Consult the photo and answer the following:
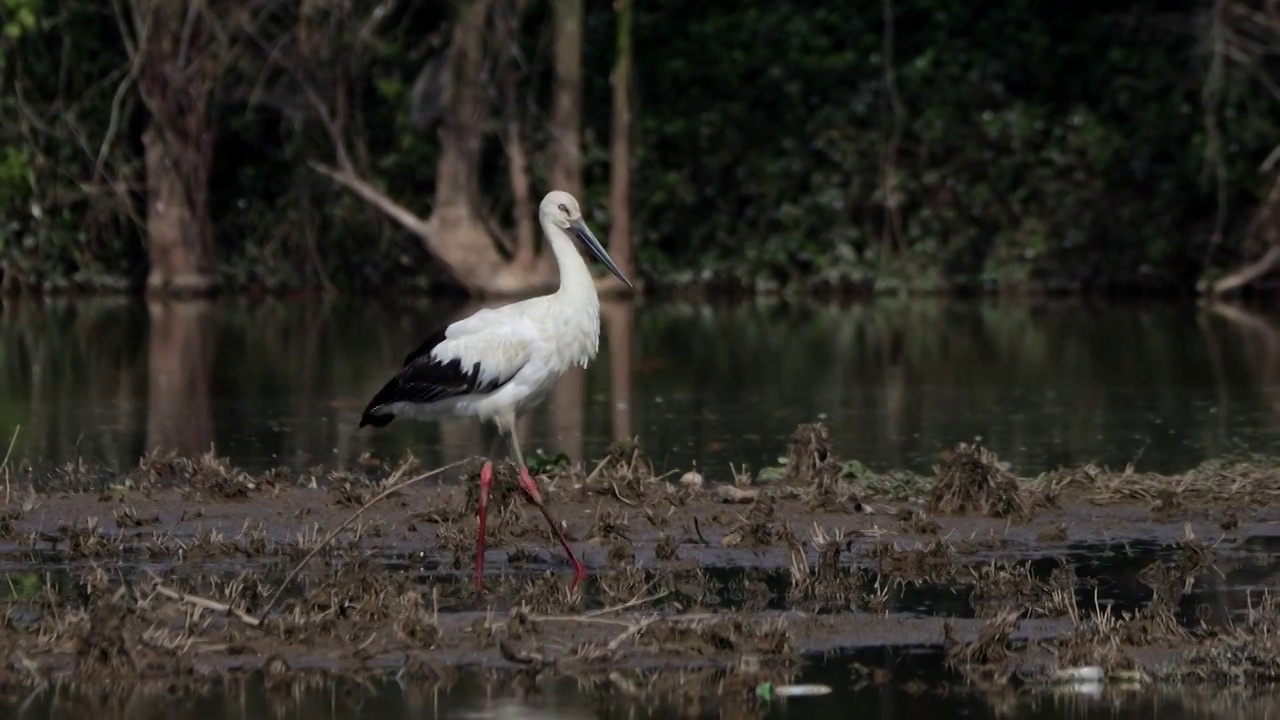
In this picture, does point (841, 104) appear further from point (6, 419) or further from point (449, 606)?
point (449, 606)

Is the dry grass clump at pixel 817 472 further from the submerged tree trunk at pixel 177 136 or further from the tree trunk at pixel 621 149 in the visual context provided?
the submerged tree trunk at pixel 177 136

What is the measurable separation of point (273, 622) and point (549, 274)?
1896 centimetres

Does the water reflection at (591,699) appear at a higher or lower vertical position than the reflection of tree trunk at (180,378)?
lower

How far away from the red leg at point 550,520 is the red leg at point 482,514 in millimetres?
133

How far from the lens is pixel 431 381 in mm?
10148

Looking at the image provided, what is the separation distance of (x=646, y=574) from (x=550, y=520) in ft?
1.46

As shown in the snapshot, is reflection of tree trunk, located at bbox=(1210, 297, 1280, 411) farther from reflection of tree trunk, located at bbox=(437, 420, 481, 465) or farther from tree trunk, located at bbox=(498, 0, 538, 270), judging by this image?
tree trunk, located at bbox=(498, 0, 538, 270)

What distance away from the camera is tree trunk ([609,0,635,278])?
26359mm

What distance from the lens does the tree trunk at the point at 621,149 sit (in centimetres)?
2636

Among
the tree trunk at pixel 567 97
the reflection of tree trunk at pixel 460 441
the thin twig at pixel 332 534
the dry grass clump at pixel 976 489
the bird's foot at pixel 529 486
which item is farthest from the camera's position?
the tree trunk at pixel 567 97

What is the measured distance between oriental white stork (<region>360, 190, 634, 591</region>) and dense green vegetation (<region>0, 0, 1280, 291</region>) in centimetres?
1648

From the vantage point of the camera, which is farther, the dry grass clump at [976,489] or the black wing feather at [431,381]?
the dry grass clump at [976,489]

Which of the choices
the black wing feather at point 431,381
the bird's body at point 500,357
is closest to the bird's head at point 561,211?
the bird's body at point 500,357

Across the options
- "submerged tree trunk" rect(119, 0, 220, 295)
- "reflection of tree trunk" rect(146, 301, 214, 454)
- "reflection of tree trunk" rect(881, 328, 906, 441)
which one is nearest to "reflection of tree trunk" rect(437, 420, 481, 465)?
"reflection of tree trunk" rect(146, 301, 214, 454)
